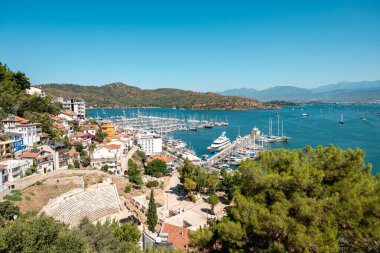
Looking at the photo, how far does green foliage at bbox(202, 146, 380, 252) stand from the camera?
5.46 m

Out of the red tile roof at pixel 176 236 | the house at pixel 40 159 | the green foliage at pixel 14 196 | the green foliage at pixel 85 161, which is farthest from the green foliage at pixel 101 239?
the green foliage at pixel 85 161

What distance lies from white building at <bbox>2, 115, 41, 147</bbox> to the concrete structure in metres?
9.35

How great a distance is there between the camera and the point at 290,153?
24.5 feet

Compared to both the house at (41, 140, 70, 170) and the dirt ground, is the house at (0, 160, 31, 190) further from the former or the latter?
the house at (41, 140, 70, 170)

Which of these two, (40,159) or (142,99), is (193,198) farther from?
(142,99)

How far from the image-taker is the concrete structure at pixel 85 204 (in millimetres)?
15961

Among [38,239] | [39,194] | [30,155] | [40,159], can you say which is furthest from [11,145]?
[38,239]

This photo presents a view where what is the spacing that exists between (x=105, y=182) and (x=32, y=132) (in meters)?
9.80

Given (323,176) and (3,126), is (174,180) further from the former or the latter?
(323,176)

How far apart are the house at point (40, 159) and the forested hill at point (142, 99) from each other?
371 ft

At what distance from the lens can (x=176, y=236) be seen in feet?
47.0

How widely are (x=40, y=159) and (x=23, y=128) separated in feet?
15.7

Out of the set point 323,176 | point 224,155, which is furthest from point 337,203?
point 224,155

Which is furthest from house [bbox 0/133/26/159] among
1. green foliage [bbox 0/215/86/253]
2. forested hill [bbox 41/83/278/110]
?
forested hill [bbox 41/83/278/110]
